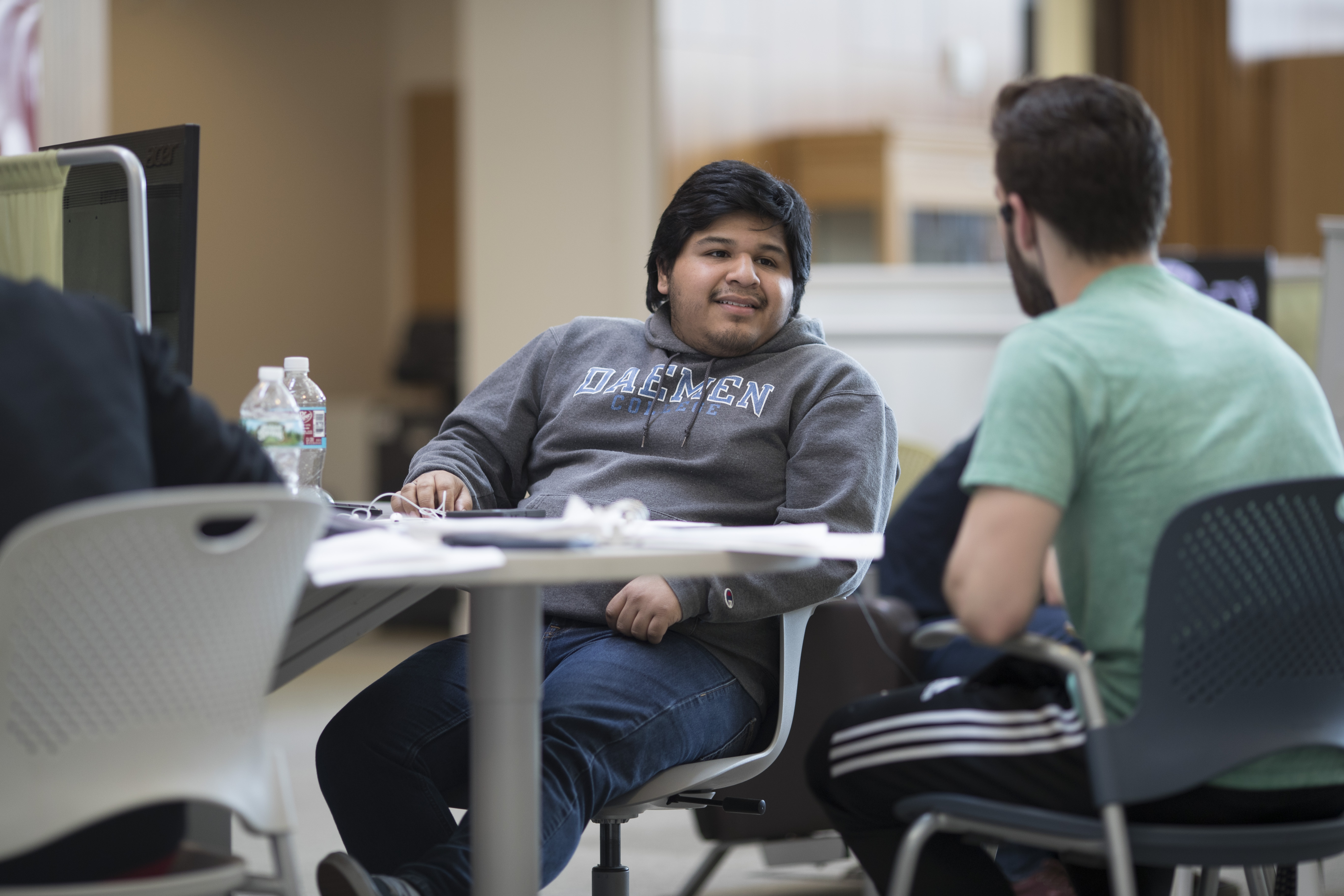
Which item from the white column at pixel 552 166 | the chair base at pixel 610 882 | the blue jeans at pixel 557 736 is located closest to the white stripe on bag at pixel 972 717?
the blue jeans at pixel 557 736

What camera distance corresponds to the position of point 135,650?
0.98 metres

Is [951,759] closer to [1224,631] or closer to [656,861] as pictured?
[1224,631]

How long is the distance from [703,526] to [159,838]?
2.05ft

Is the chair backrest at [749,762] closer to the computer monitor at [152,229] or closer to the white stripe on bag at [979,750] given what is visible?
the white stripe on bag at [979,750]

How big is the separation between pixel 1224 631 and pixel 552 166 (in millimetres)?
3989

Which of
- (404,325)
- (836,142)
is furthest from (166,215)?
(404,325)

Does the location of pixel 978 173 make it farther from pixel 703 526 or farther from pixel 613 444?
pixel 703 526

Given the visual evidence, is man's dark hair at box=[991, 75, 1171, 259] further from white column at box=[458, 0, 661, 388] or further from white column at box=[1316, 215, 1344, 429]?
white column at box=[458, 0, 661, 388]

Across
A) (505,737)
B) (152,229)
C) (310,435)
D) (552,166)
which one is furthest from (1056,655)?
(552,166)

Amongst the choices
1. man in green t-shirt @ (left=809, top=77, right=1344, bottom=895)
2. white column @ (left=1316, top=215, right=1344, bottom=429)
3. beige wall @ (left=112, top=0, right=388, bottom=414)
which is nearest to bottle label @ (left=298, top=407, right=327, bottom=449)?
man in green t-shirt @ (left=809, top=77, right=1344, bottom=895)

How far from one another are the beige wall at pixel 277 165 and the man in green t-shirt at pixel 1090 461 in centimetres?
564

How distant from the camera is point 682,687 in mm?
1601

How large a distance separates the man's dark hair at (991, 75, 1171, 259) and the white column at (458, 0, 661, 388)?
3.53 m

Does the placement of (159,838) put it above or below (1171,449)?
below
